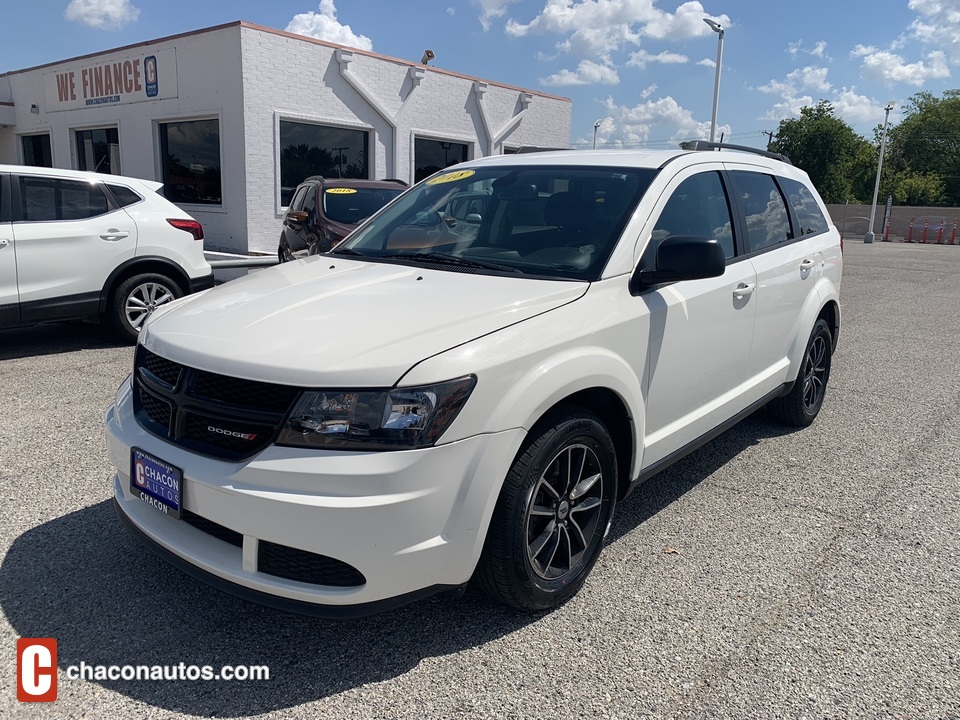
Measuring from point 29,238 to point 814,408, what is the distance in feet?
21.5

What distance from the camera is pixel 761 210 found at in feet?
14.7

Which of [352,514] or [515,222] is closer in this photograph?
[352,514]

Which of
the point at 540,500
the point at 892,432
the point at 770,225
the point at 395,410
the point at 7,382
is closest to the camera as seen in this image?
the point at 395,410

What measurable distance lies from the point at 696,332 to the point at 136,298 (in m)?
5.75

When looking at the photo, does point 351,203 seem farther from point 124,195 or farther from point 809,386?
point 809,386

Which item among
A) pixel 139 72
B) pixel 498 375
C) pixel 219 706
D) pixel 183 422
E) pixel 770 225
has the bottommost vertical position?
pixel 219 706

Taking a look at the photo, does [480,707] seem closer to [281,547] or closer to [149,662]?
[281,547]

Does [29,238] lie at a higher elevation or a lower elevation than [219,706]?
higher

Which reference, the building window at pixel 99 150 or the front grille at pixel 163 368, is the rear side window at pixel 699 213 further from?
the building window at pixel 99 150

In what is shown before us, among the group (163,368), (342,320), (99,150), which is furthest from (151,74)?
(342,320)

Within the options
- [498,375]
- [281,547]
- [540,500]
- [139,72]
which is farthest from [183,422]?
[139,72]

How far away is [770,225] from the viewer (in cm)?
455

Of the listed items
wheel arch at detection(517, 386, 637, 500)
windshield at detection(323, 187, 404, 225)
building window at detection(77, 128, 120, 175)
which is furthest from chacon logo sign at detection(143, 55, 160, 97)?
wheel arch at detection(517, 386, 637, 500)

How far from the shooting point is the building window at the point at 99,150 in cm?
1797
